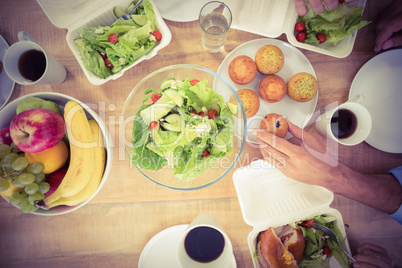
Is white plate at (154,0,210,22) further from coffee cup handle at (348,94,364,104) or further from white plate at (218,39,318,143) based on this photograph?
coffee cup handle at (348,94,364,104)

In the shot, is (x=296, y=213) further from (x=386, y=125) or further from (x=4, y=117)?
(x=4, y=117)

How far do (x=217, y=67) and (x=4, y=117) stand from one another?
0.65 meters

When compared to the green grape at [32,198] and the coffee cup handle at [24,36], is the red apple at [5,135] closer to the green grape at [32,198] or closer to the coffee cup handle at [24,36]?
the green grape at [32,198]

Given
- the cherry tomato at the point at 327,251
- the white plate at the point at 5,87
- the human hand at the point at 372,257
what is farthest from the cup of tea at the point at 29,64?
the human hand at the point at 372,257

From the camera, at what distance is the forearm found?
82 centimetres

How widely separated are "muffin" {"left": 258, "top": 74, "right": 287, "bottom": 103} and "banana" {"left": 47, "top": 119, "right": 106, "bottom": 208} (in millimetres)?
525

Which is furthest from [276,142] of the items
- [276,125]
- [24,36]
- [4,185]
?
[24,36]

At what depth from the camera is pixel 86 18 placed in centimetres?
77

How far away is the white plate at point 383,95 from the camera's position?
85 cm

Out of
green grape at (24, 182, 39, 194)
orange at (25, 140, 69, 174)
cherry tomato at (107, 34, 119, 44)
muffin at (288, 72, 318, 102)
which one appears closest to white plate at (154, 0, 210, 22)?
cherry tomato at (107, 34, 119, 44)

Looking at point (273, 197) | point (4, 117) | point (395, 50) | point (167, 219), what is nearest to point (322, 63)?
point (395, 50)

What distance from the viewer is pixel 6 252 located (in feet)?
2.86

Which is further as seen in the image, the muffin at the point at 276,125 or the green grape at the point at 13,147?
the muffin at the point at 276,125

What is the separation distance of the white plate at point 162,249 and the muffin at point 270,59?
1.90 ft
